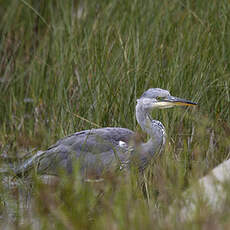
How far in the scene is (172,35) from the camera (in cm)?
517

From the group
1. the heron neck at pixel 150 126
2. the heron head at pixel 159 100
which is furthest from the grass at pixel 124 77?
the heron head at pixel 159 100

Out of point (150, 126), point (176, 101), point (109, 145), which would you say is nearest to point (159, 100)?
point (176, 101)

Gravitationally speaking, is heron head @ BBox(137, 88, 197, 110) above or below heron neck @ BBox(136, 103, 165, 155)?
above

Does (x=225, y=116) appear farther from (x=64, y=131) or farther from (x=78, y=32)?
(x=78, y=32)

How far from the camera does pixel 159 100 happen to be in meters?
4.31

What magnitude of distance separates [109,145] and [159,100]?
54 centimetres

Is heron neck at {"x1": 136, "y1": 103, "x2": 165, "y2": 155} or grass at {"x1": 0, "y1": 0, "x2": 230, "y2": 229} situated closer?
heron neck at {"x1": 136, "y1": 103, "x2": 165, "y2": 155}

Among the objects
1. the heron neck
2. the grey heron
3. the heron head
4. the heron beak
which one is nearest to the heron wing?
the grey heron

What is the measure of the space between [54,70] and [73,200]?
2.94m

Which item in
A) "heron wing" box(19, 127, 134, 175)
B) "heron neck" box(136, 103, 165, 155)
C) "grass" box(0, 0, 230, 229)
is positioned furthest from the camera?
"grass" box(0, 0, 230, 229)

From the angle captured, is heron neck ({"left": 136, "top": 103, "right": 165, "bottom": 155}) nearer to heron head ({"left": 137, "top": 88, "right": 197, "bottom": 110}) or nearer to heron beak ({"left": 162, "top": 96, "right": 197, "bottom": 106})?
heron head ({"left": 137, "top": 88, "right": 197, "bottom": 110})

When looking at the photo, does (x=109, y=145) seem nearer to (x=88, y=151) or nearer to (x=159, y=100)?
(x=88, y=151)

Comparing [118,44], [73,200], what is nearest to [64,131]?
[118,44]

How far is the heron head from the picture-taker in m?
4.26
